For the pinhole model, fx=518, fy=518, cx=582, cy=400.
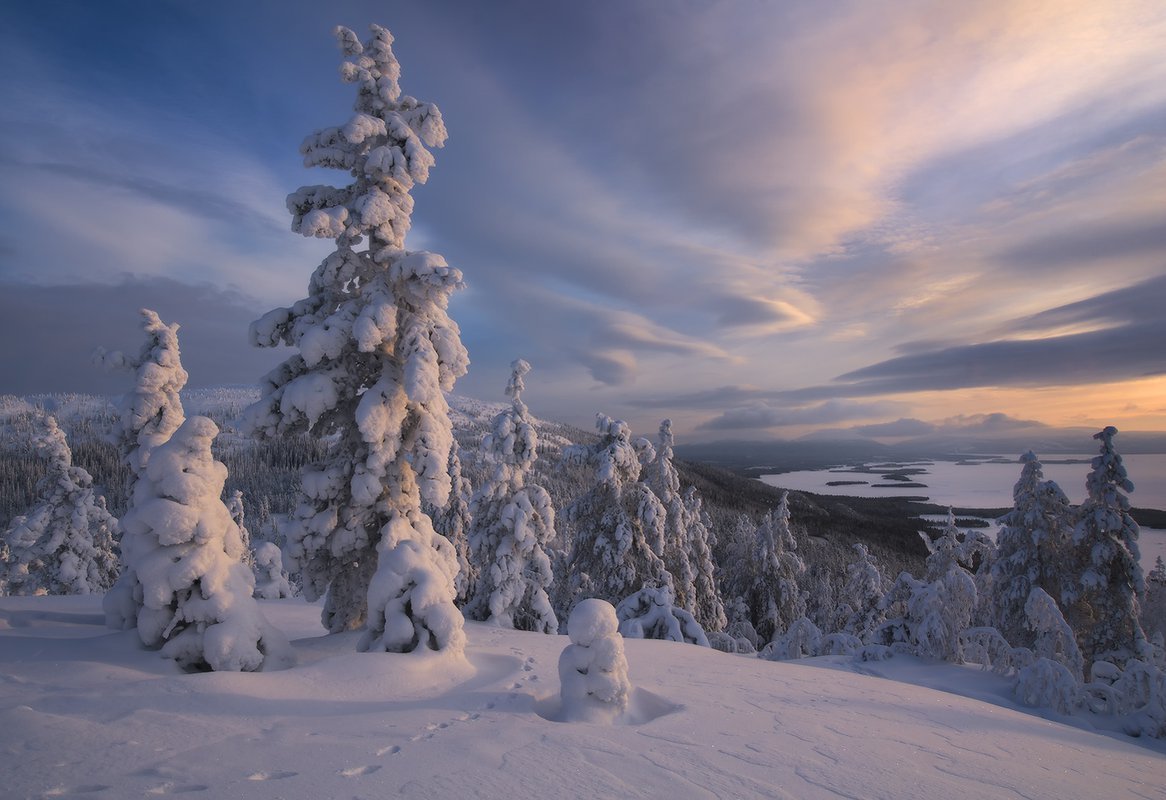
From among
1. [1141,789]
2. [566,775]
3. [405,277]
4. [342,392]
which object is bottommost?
[1141,789]

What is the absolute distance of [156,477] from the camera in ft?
23.0

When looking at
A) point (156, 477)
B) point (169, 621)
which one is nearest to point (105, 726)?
point (169, 621)

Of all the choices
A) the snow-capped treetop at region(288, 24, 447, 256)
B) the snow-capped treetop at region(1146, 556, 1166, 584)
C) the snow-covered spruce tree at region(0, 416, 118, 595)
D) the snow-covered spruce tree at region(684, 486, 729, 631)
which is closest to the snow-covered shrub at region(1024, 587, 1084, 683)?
the snow-covered spruce tree at region(684, 486, 729, 631)

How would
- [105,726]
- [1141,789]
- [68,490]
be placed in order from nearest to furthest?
[105,726] < [1141,789] < [68,490]

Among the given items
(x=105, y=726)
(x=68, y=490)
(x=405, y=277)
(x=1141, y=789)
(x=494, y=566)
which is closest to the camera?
(x=105, y=726)

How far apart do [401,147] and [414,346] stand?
4.30m

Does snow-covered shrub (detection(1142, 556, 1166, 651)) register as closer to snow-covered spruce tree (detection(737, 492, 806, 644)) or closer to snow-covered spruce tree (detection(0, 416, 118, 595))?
snow-covered spruce tree (detection(737, 492, 806, 644))

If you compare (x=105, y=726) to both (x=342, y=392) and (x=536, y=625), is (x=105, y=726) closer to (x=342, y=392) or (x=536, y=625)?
(x=342, y=392)

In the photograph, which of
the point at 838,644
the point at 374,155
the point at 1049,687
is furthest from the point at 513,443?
the point at 1049,687

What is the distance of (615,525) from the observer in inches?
A: 838

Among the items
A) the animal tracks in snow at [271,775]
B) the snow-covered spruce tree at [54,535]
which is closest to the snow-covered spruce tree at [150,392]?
the animal tracks in snow at [271,775]

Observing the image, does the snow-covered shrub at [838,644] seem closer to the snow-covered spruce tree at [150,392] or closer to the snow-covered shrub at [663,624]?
the snow-covered shrub at [663,624]

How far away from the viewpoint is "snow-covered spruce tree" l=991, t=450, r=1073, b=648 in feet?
68.6

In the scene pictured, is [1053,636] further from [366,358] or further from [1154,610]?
[1154,610]
